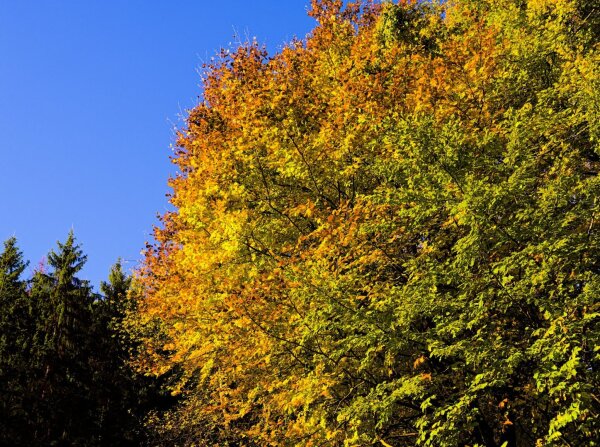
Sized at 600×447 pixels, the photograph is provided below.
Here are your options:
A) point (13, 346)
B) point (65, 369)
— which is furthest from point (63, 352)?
point (13, 346)

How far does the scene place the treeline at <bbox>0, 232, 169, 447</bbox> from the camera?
2170 centimetres

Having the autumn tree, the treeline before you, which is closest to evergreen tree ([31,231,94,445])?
the treeline

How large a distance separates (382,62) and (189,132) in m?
Answer: 8.13

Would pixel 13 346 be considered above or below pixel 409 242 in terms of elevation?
above

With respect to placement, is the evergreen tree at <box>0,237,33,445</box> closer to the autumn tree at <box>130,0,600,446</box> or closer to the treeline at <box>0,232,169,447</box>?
the treeline at <box>0,232,169,447</box>

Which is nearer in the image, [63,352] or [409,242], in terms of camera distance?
[409,242]

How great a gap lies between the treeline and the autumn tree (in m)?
6.86

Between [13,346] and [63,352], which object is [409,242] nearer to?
[63,352]

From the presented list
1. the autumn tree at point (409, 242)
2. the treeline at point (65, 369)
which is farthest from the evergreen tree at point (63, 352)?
the autumn tree at point (409, 242)

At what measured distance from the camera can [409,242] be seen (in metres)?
11.8

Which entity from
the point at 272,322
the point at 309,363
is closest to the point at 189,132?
the point at 272,322

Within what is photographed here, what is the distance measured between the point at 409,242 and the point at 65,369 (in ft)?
68.7

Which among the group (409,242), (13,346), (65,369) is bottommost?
(409,242)

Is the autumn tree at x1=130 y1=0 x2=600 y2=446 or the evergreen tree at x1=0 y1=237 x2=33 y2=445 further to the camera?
the evergreen tree at x1=0 y1=237 x2=33 y2=445
